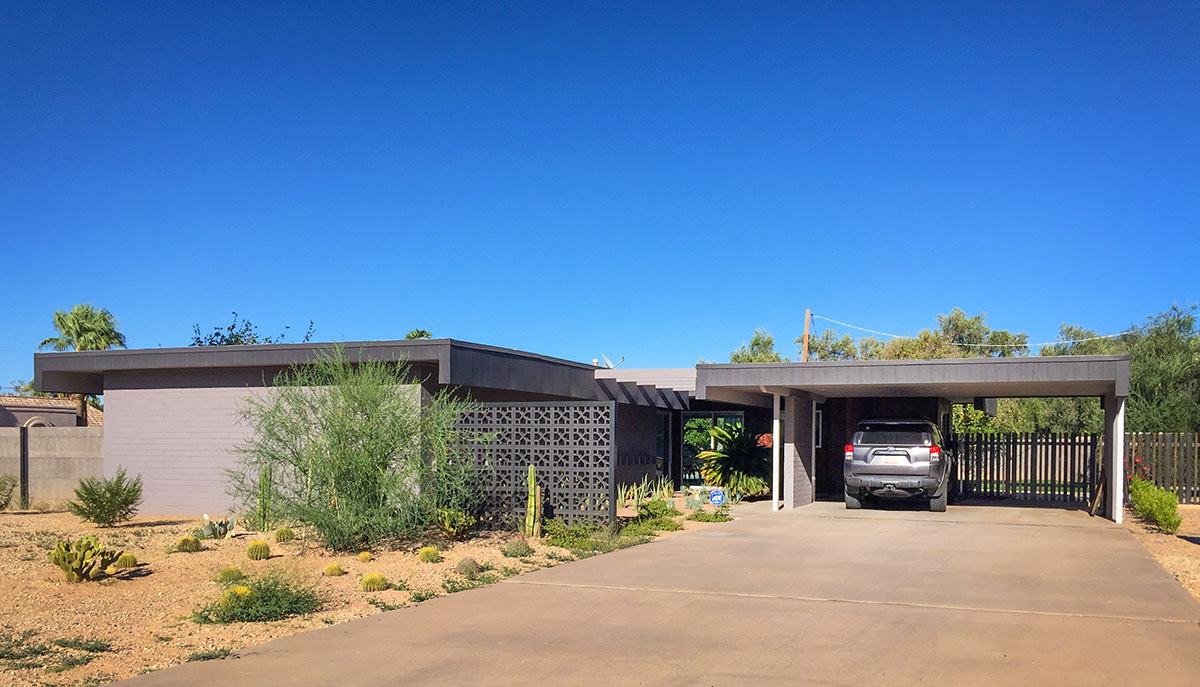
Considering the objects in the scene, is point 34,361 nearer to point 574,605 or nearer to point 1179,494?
point 574,605

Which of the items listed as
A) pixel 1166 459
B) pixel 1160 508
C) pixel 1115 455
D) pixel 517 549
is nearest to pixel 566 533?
pixel 517 549

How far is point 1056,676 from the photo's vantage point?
679cm

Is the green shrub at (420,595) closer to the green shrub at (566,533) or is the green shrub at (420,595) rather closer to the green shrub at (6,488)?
the green shrub at (566,533)

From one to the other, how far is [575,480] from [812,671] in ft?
26.4

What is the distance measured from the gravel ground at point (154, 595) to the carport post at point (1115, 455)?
10.8 m

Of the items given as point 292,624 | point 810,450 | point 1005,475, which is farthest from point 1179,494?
point 292,624

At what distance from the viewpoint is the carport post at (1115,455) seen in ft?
59.0

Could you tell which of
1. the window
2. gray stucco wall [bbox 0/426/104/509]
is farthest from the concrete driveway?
gray stucco wall [bbox 0/426/104/509]

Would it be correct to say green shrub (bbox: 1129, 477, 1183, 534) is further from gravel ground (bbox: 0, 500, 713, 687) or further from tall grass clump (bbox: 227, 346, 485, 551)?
tall grass clump (bbox: 227, 346, 485, 551)

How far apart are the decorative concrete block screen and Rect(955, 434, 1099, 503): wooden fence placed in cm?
1209

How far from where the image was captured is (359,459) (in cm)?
1231

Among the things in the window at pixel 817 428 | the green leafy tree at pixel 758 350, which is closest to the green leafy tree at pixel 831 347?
the green leafy tree at pixel 758 350

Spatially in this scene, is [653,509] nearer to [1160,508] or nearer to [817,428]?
[1160,508]

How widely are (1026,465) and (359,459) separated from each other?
710 inches
